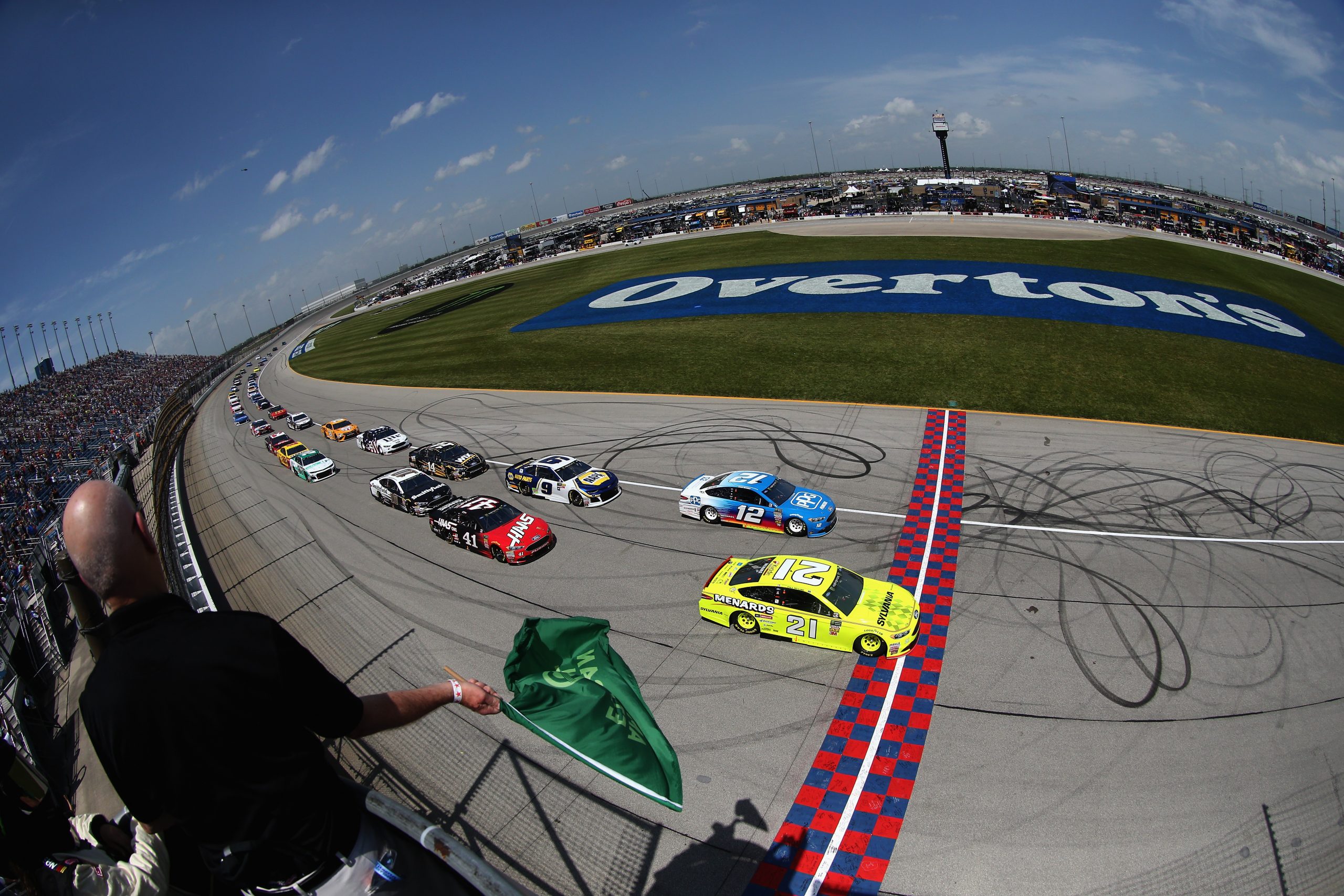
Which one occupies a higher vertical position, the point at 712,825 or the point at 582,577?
the point at 582,577

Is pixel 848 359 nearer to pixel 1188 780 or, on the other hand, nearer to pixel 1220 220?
pixel 1188 780

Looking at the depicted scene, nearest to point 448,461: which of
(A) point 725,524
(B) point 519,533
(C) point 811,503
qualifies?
(B) point 519,533

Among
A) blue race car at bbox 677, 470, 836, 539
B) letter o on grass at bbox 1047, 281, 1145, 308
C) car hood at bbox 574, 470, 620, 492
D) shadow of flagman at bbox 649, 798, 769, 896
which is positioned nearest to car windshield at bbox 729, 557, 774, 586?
blue race car at bbox 677, 470, 836, 539

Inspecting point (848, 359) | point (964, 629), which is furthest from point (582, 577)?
point (848, 359)

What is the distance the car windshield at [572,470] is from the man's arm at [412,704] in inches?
729

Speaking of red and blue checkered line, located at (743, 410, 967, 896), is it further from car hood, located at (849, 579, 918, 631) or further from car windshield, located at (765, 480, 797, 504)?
car windshield, located at (765, 480, 797, 504)

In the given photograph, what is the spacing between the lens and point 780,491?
63.3 ft

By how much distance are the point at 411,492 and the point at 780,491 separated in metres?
13.0

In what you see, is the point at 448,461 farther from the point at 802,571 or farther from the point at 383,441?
the point at 802,571

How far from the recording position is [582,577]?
57.6 feet

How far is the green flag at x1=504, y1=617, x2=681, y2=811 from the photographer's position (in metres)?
5.80

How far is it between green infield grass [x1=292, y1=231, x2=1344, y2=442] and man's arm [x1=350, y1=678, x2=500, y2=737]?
2688 cm

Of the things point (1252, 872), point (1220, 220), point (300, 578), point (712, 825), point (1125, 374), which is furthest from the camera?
point (1220, 220)

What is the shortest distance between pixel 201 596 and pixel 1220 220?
99.6 metres
